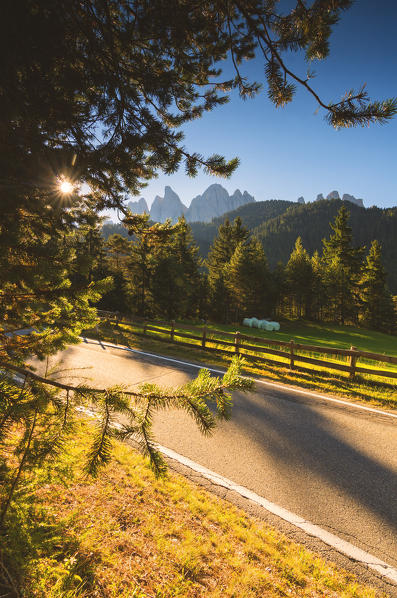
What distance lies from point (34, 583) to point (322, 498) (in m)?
3.57

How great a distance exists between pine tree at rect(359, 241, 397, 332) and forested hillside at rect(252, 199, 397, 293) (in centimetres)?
5564

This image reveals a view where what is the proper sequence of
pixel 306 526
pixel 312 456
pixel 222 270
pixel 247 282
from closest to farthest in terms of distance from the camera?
pixel 306 526, pixel 312 456, pixel 247 282, pixel 222 270

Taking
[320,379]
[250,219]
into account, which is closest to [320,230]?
[250,219]

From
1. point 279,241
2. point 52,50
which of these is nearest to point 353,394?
point 52,50

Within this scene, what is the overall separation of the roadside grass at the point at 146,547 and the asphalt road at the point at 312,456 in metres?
0.64

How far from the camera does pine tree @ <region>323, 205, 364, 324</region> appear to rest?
42.2 meters

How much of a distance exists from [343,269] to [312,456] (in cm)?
4542

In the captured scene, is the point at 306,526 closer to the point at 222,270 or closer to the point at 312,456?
the point at 312,456

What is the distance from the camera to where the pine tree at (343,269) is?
139 feet

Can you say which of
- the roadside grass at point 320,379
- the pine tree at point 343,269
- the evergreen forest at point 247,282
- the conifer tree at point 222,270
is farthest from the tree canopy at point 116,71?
the pine tree at point 343,269

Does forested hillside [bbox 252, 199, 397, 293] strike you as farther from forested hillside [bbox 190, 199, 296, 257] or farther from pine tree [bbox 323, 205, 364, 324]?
pine tree [bbox 323, 205, 364, 324]

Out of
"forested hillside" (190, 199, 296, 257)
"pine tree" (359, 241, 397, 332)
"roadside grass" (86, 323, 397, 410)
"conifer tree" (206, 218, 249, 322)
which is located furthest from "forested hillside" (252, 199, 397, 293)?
"roadside grass" (86, 323, 397, 410)

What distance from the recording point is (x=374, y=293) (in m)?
43.9

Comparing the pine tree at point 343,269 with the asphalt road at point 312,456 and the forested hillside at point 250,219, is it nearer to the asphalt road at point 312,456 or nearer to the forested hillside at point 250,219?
the asphalt road at point 312,456
